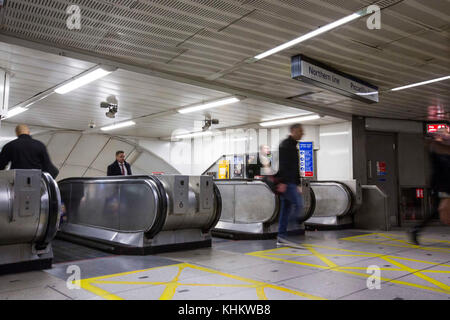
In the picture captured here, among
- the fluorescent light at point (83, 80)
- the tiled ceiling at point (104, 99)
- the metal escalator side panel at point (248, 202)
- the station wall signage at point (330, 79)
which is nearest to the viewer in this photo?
the station wall signage at point (330, 79)

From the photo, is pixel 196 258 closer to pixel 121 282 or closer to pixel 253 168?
pixel 121 282

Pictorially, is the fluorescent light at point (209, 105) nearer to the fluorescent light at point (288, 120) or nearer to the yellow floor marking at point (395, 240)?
the fluorescent light at point (288, 120)

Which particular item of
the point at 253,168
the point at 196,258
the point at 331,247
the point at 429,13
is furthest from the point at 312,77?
the point at 253,168

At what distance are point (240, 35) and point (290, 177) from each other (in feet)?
7.89

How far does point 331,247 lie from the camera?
635 centimetres

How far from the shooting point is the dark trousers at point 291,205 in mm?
5691

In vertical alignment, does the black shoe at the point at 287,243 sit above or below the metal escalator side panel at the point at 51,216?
below

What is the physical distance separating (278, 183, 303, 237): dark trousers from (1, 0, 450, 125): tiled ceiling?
2469mm

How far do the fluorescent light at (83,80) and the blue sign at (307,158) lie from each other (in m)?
8.11

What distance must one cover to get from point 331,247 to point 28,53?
6.48 meters

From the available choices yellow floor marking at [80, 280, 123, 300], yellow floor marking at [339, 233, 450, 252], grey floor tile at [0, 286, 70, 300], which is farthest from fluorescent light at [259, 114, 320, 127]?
grey floor tile at [0, 286, 70, 300]

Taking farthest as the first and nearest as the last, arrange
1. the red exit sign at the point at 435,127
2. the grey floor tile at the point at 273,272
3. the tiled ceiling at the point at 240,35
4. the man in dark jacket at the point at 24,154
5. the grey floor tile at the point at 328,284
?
the red exit sign at the point at 435,127 → the man in dark jacket at the point at 24,154 → the tiled ceiling at the point at 240,35 → the grey floor tile at the point at 273,272 → the grey floor tile at the point at 328,284

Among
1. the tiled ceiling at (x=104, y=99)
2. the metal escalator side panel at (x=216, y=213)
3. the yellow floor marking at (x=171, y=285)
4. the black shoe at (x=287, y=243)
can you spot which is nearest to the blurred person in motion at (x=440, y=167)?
the black shoe at (x=287, y=243)

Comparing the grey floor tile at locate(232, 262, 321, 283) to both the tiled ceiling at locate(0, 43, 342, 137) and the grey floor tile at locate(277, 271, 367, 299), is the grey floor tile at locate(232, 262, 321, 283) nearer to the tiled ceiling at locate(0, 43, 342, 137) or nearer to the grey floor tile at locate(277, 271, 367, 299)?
the grey floor tile at locate(277, 271, 367, 299)
